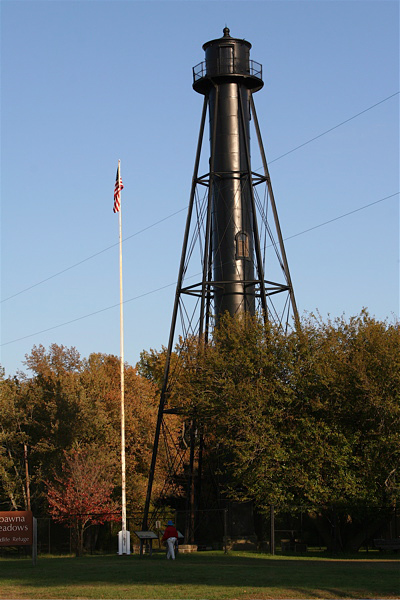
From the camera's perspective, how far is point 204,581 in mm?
19234

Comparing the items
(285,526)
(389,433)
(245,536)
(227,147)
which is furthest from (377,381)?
(285,526)

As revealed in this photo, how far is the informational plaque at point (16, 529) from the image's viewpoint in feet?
81.1

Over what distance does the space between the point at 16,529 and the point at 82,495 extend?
23.3 m

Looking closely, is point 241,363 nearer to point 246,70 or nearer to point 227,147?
point 227,147

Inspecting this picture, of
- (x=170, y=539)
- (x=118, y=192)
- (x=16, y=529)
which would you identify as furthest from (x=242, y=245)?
(x=16, y=529)

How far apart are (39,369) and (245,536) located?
1116 inches

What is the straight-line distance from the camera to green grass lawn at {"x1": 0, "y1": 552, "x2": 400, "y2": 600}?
655 inches

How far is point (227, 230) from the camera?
40875mm

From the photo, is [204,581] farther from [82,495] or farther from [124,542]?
[82,495]

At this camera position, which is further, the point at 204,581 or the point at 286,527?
the point at 286,527

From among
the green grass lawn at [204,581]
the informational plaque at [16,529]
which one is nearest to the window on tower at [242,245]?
the green grass lawn at [204,581]

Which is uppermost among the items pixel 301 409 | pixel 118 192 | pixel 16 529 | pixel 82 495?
pixel 118 192

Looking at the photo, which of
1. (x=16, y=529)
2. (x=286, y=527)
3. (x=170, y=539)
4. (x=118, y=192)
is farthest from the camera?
(x=286, y=527)

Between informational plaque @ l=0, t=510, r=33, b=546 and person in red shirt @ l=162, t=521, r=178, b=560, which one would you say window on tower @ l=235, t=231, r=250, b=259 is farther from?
informational plaque @ l=0, t=510, r=33, b=546
